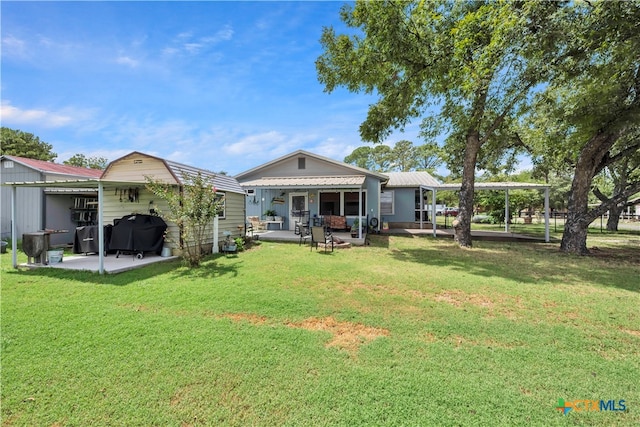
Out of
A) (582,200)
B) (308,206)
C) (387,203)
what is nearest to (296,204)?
(308,206)

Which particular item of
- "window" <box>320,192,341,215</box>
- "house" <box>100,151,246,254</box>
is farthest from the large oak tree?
"house" <box>100,151,246,254</box>

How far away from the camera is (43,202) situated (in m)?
11.3

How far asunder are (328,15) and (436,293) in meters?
11.0

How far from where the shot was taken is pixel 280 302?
15.9 feet

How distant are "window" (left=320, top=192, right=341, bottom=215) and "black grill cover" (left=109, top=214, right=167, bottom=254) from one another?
855 cm

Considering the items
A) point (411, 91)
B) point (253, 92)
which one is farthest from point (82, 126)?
point (411, 91)

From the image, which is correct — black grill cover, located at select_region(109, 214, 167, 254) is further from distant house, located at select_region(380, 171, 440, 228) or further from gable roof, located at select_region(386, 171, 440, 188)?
gable roof, located at select_region(386, 171, 440, 188)

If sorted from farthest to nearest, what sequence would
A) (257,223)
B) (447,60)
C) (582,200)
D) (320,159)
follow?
(320,159)
(257,223)
(582,200)
(447,60)

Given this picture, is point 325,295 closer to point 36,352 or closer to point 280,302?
point 280,302

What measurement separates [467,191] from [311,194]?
7883 mm

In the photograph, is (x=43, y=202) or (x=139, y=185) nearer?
(x=139, y=185)

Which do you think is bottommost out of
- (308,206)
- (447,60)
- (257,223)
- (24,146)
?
(257,223)

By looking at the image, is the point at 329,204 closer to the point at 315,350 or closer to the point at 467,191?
the point at 467,191

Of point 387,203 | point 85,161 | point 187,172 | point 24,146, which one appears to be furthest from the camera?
point 85,161
